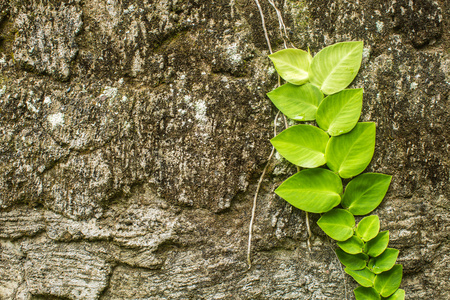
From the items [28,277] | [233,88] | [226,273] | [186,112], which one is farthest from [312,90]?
[28,277]

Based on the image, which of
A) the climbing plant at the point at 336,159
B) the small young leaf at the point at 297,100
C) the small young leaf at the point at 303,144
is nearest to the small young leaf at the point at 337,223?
the climbing plant at the point at 336,159

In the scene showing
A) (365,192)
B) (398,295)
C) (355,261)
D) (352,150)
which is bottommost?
(398,295)

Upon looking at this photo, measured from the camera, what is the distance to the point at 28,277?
72 cm

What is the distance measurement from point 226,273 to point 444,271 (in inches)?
21.1

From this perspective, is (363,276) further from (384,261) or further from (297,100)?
(297,100)

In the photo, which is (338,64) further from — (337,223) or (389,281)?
(389,281)

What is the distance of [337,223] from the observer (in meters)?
0.68

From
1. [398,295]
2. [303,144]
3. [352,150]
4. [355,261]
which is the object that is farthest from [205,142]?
[398,295]

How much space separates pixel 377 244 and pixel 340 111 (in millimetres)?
324

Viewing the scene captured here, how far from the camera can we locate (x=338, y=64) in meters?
0.67

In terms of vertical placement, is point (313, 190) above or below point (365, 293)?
above

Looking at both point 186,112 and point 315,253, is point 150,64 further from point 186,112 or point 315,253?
point 315,253

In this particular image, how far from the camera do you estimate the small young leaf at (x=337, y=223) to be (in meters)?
0.67

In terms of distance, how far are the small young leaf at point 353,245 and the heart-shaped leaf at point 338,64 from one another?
0.35 meters
